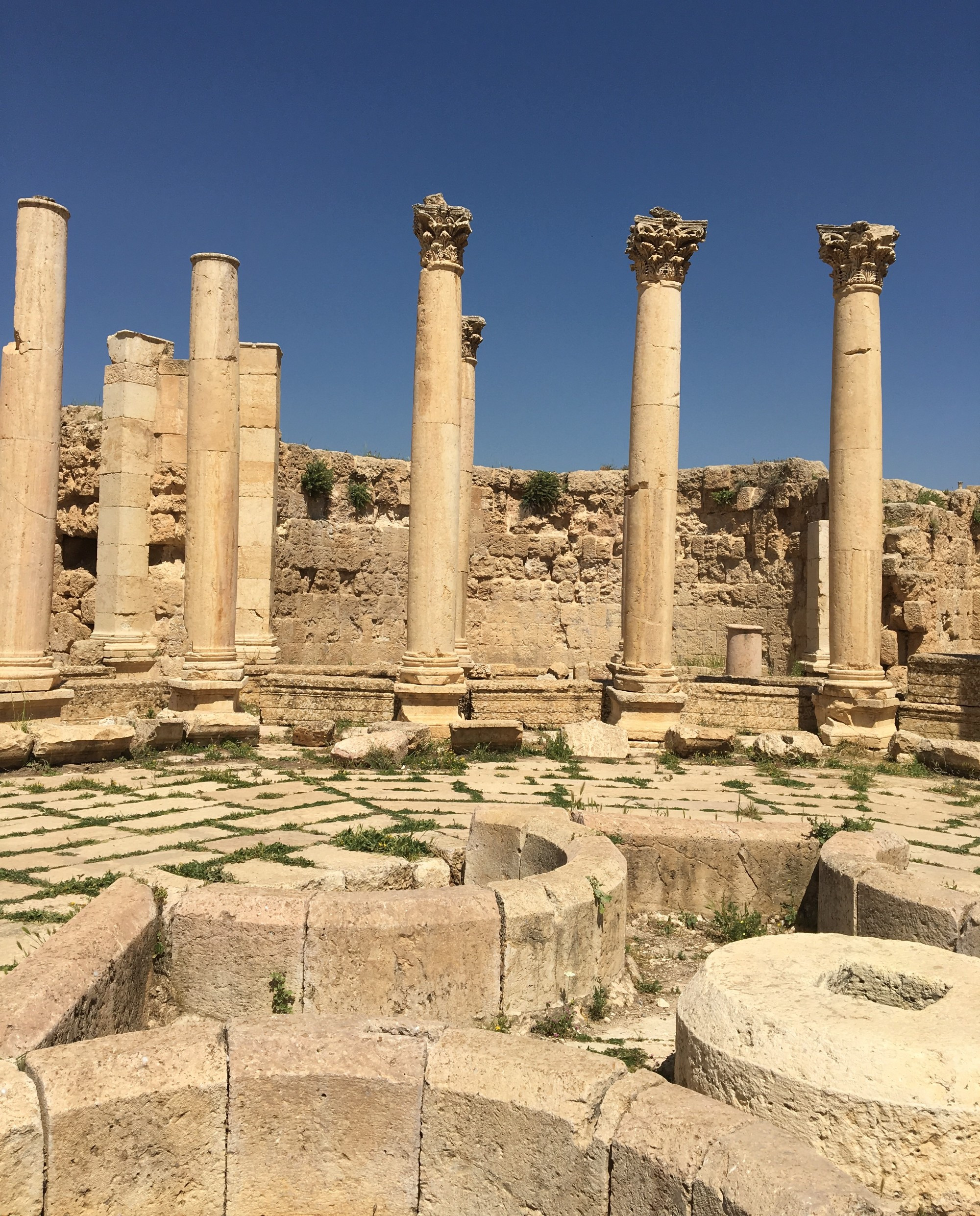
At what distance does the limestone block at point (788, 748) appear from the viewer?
1112cm

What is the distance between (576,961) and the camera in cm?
412

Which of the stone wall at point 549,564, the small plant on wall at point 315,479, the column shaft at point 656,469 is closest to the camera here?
the column shaft at point 656,469

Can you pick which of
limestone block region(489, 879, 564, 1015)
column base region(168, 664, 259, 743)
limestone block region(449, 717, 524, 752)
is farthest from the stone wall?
limestone block region(489, 879, 564, 1015)

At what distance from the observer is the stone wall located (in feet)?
50.4

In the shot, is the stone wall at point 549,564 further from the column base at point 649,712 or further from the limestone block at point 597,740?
the limestone block at point 597,740

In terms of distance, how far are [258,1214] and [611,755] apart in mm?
8434

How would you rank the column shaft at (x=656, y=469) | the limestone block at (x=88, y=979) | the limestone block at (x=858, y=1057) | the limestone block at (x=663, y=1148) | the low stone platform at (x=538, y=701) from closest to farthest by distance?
the limestone block at (x=663, y=1148) → the limestone block at (x=858, y=1057) → the limestone block at (x=88, y=979) → the column shaft at (x=656, y=469) → the low stone platform at (x=538, y=701)

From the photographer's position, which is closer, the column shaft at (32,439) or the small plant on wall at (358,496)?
the column shaft at (32,439)

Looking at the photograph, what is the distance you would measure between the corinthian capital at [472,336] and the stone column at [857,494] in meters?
6.25

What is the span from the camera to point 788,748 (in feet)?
36.6

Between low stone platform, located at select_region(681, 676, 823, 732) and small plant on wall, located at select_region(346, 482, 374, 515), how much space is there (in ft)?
27.5

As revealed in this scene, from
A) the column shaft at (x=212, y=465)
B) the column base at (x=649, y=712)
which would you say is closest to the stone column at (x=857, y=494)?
the column base at (x=649, y=712)

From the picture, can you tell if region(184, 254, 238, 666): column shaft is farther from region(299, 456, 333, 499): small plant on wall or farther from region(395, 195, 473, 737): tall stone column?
region(299, 456, 333, 499): small plant on wall

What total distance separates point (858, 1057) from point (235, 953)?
7.92ft
